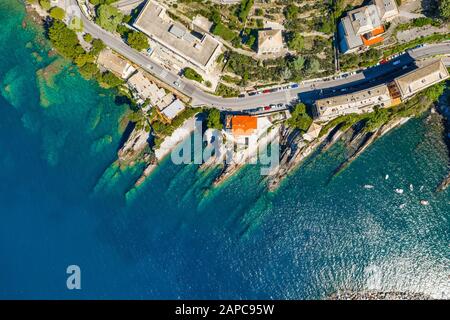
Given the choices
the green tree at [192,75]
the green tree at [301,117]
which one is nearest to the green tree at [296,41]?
the green tree at [301,117]

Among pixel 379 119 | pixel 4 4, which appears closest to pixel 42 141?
pixel 4 4

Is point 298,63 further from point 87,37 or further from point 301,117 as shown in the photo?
point 87,37

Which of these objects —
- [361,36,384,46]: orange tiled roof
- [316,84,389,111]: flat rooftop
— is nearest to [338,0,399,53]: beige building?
[361,36,384,46]: orange tiled roof

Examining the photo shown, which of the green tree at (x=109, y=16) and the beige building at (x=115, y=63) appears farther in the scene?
the beige building at (x=115, y=63)

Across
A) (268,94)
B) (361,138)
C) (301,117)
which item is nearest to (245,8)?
(268,94)

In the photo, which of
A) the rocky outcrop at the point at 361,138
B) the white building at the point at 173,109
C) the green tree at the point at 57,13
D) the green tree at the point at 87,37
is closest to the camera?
the rocky outcrop at the point at 361,138

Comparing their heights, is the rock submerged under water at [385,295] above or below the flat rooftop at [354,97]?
below

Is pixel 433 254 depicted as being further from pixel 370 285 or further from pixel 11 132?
pixel 11 132

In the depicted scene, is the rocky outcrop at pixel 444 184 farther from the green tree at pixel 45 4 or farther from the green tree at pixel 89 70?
the green tree at pixel 45 4
